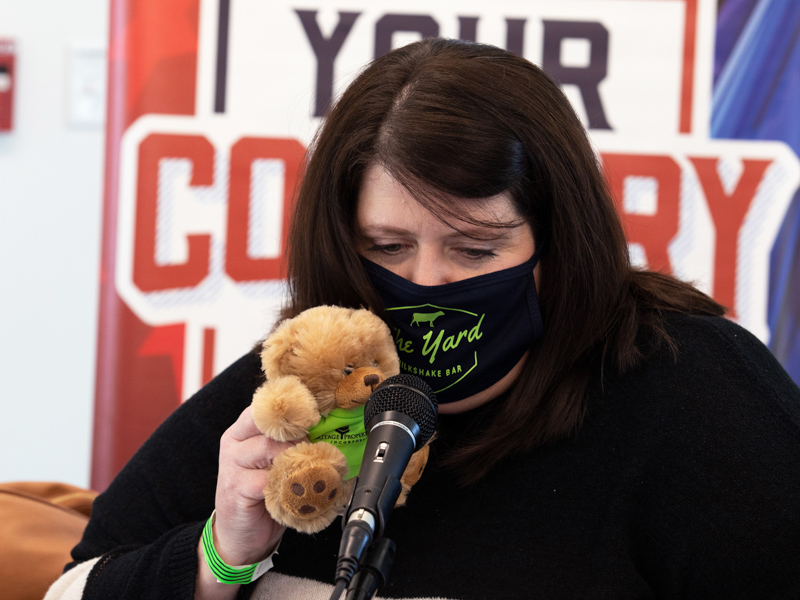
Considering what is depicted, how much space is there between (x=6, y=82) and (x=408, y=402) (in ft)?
6.77

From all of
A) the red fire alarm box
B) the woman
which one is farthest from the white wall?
the woman

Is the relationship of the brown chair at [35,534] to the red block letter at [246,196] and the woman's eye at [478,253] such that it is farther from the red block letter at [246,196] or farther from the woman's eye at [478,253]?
the woman's eye at [478,253]

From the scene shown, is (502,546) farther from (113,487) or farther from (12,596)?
(12,596)

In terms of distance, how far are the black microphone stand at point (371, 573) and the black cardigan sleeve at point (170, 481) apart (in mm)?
619

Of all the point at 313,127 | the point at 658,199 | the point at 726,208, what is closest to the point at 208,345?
the point at 313,127

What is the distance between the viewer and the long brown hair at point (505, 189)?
3.40ft

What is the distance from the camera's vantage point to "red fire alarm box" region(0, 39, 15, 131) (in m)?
2.22

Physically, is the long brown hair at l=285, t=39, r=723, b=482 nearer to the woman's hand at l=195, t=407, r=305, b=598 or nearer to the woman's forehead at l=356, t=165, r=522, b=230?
the woman's forehead at l=356, t=165, r=522, b=230

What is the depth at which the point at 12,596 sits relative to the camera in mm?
1240

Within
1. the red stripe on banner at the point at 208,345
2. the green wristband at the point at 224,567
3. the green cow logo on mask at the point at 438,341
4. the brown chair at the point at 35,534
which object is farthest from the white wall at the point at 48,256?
the green cow logo on mask at the point at 438,341

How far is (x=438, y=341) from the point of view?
105 cm

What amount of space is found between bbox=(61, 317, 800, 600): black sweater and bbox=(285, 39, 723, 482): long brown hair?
0.15 feet

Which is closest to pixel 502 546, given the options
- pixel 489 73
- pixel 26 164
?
pixel 489 73

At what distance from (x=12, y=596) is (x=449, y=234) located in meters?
0.92
